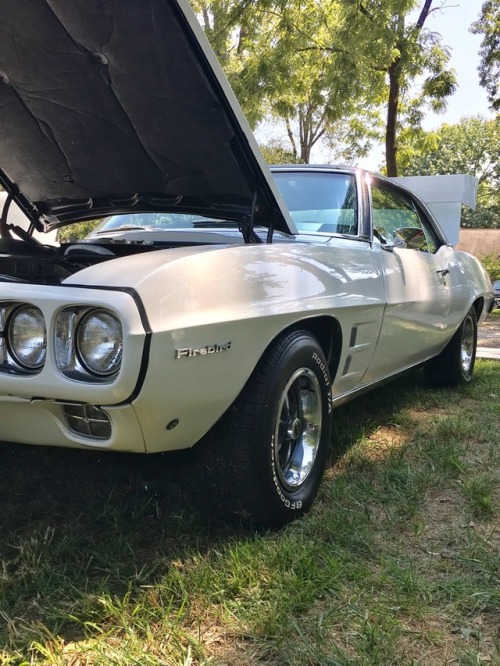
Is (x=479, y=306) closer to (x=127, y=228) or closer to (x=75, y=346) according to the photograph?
(x=127, y=228)

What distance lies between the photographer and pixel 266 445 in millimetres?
2150

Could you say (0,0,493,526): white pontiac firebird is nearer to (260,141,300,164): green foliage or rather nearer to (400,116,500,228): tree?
(260,141,300,164): green foliage

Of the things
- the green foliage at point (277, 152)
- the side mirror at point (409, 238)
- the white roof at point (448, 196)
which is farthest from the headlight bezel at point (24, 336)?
the green foliage at point (277, 152)

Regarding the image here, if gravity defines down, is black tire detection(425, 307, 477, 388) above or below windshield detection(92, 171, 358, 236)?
below

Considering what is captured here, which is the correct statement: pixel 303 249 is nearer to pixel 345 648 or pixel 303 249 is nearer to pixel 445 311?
pixel 345 648

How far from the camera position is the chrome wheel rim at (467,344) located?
16.5 feet

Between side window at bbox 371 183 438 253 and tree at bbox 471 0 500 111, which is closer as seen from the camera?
side window at bbox 371 183 438 253

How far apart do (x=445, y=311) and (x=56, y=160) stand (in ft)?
8.73

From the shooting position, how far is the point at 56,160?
2.99m

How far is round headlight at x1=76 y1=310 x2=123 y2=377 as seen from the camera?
1.74 metres

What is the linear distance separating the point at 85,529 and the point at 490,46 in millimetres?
15216

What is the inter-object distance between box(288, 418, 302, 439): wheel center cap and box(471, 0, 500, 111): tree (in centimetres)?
1425

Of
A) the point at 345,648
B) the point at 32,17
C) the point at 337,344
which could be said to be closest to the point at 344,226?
the point at 337,344

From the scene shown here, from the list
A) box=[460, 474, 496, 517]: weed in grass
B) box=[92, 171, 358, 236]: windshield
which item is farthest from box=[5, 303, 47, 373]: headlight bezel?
box=[460, 474, 496, 517]: weed in grass
